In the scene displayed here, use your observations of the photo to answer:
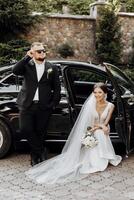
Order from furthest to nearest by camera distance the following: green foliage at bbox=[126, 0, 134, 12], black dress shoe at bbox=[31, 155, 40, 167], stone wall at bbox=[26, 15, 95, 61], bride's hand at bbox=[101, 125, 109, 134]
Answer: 1. green foliage at bbox=[126, 0, 134, 12]
2. stone wall at bbox=[26, 15, 95, 61]
3. bride's hand at bbox=[101, 125, 109, 134]
4. black dress shoe at bbox=[31, 155, 40, 167]

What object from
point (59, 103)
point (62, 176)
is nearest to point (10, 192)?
point (62, 176)

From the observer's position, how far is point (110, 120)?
7.10 metres

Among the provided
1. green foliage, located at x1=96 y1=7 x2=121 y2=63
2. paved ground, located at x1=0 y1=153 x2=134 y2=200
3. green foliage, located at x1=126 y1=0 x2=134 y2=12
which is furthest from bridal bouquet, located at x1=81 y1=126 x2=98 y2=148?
green foliage, located at x1=126 y1=0 x2=134 y2=12

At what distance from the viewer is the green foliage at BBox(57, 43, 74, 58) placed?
17.0 m

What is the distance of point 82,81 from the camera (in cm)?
757

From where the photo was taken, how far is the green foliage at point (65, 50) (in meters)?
17.0

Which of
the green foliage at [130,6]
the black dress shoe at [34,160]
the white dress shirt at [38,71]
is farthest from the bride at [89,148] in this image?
the green foliage at [130,6]

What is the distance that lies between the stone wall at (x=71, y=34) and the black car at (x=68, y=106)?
378 inches

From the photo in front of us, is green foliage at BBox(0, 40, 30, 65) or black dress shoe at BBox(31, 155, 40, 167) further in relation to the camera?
green foliage at BBox(0, 40, 30, 65)

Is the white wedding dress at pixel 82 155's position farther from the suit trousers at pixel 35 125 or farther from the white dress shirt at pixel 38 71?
the white dress shirt at pixel 38 71

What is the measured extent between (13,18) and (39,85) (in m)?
9.09

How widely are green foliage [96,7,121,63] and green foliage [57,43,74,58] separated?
104 centimetres

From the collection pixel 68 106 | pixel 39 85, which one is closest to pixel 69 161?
pixel 68 106

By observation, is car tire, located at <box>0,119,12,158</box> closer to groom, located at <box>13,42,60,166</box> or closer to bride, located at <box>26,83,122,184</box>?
groom, located at <box>13,42,60,166</box>
